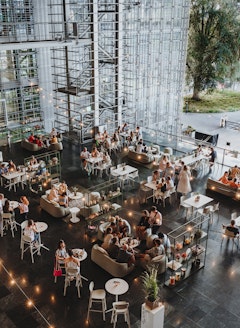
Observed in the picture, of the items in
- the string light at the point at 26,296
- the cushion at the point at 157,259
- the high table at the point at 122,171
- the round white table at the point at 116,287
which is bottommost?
the string light at the point at 26,296

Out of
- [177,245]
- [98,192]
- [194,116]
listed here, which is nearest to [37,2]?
[98,192]

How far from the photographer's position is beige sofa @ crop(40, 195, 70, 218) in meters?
11.9

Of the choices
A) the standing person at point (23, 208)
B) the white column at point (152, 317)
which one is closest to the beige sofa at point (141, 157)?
the standing person at point (23, 208)

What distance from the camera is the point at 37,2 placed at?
19.4 meters

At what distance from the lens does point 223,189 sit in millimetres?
13469

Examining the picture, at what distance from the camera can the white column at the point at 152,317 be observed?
704cm

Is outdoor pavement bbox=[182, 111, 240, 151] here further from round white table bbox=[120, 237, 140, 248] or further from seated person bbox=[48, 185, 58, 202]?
round white table bbox=[120, 237, 140, 248]

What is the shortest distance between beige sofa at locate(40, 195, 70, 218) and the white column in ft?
17.8

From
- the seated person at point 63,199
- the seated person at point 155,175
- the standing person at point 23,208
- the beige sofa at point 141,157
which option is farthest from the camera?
the beige sofa at point 141,157

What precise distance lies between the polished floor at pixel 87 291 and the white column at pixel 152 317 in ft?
2.59

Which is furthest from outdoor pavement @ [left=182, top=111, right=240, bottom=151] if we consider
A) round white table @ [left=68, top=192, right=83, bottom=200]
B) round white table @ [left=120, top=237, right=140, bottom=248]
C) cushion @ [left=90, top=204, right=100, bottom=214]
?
round white table @ [left=120, top=237, right=140, bottom=248]

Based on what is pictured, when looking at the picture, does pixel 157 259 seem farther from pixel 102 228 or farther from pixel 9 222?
pixel 9 222

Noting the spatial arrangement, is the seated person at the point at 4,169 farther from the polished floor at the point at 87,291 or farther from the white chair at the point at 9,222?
the polished floor at the point at 87,291

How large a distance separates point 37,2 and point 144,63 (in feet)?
21.6
